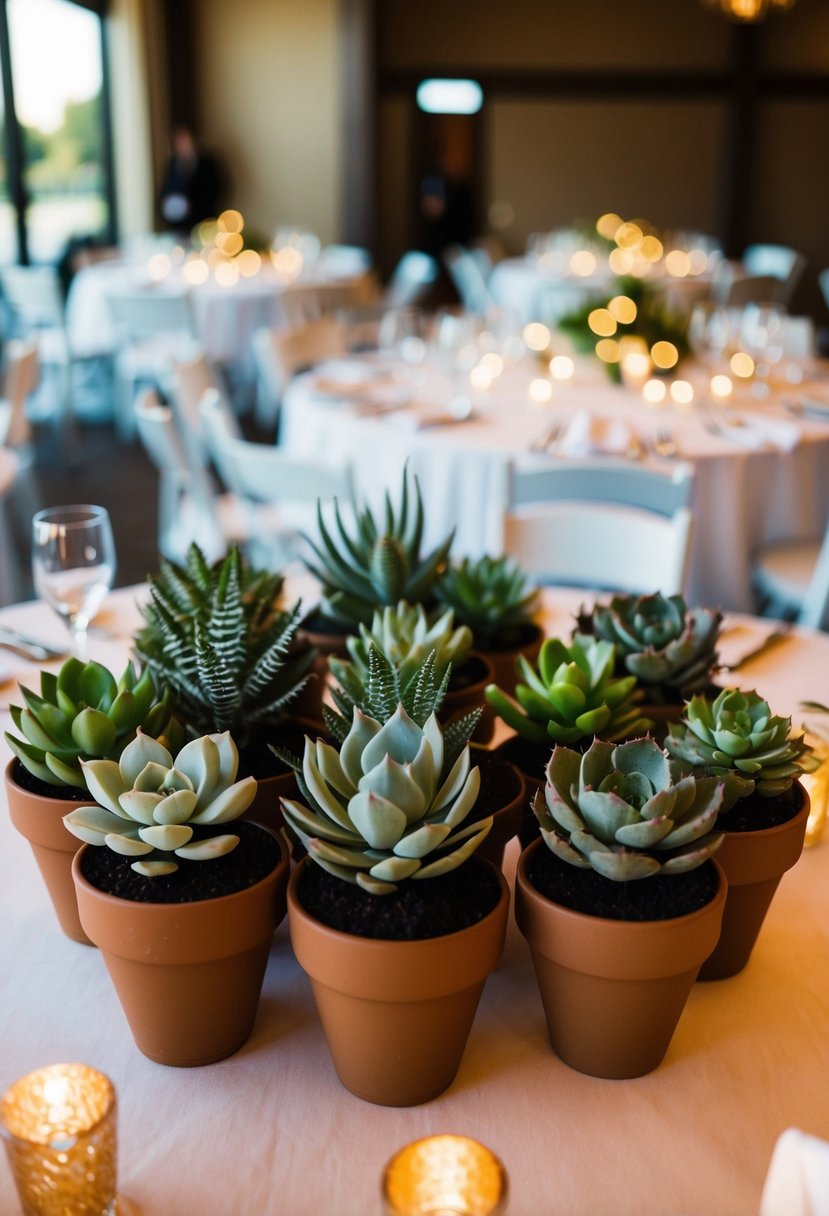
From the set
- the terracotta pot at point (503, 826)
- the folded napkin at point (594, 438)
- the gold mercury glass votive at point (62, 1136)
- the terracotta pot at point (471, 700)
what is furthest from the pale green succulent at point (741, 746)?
the folded napkin at point (594, 438)

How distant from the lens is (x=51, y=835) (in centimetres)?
85

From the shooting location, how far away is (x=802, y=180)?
9.72m

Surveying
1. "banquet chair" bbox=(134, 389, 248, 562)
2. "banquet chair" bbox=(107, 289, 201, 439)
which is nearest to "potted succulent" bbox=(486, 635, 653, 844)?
"banquet chair" bbox=(134, 389, 248, 562)

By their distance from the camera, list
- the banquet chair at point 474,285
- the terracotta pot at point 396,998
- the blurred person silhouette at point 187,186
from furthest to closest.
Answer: the blurred person silhouette at point 187,186 < the banquet chair at point 474,285 < the terracotta pot at point 396,998

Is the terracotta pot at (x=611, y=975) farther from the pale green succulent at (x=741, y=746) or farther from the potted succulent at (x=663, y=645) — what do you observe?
the potted succulent at (x=663, y=645)

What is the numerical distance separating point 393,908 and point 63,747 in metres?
0.29

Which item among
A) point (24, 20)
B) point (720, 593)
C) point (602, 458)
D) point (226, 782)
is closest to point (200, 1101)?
point (226, 782)

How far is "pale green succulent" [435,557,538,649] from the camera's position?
4.01 feet

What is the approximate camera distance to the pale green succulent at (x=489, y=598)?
1224 millimetres

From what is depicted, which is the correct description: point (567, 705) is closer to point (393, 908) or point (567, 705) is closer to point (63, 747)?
point (393, 908)

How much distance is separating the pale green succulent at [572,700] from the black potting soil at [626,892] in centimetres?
16

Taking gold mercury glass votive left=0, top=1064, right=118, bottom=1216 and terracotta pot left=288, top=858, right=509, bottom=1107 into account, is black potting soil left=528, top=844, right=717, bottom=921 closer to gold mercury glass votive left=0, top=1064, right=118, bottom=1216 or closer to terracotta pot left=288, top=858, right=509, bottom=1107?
terracotta pot left=288, top=858, right=509, bottom=1107

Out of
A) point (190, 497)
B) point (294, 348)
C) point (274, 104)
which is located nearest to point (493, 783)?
point (190, 497)

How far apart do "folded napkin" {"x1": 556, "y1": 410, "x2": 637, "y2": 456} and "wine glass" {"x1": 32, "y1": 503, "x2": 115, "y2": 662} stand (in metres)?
1.54
